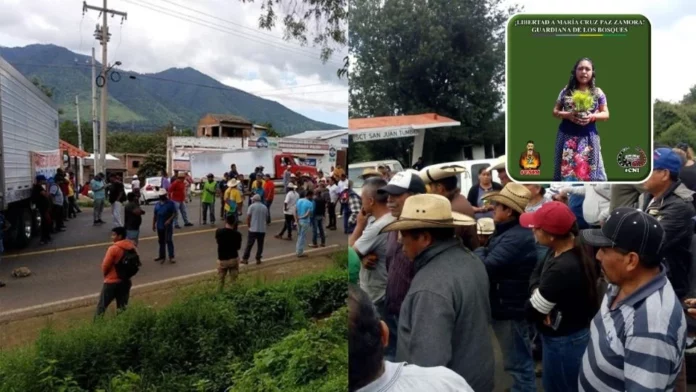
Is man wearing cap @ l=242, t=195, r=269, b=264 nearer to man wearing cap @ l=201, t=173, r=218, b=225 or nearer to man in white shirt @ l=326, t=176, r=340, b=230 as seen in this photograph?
man wearing cap @ l=201, t=173, r=218, b=225

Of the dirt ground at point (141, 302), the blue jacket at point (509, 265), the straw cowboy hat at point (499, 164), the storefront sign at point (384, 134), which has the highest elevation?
the storefront sign at point (384, 134)

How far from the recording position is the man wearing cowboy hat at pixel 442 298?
142cm

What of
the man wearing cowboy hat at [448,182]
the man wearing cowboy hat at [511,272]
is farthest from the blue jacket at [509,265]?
the man wearing cowboy hat at [448,182]

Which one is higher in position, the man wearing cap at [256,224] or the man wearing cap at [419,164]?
the man wearing cap at [419,164]

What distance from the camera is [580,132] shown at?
53.7 inches

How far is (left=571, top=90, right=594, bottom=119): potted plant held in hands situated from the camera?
134 centimetres

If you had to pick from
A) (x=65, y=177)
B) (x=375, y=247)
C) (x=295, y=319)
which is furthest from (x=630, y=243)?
(x=65, y=177)

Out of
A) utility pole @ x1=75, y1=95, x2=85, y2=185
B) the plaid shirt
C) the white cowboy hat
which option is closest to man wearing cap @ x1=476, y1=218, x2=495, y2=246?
the white cowboy hat

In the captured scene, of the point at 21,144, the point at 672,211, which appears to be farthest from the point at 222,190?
the point at 672,211

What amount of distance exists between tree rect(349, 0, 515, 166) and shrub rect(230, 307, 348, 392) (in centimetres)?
161

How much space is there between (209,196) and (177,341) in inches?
43.5

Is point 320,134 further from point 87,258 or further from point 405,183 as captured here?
point 87,258

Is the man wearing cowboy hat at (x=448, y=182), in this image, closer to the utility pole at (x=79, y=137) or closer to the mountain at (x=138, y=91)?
the mountain at (x=138, y=91)

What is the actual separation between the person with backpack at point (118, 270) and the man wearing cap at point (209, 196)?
0.39 metres
